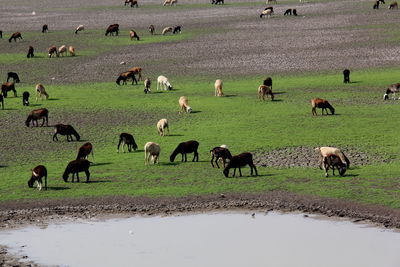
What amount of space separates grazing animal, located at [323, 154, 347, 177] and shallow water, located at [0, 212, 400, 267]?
3.91 meters

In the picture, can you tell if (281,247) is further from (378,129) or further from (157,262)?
(378,129)

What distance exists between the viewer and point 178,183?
31922 mm

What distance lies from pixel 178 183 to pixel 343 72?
23.9 metres

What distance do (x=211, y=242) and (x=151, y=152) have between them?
876 cm

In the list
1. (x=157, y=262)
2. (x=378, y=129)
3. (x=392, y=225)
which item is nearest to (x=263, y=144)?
(x=378, y=129)

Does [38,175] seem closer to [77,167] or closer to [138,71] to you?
[77,167]

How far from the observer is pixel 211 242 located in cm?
2636

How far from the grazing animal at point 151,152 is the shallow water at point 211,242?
227 inches

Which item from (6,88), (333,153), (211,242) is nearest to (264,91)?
(6,88)

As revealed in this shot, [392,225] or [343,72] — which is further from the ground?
[343,72]

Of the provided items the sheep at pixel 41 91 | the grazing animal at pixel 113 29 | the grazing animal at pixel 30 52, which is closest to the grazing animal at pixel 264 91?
the sheep at pixel 41 91

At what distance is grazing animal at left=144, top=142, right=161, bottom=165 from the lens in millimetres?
34312

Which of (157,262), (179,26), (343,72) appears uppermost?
(179,26)

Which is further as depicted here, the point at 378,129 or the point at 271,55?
the point at 271,55
